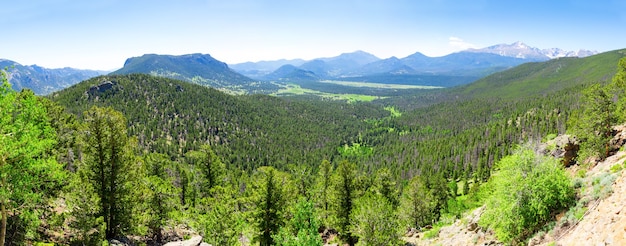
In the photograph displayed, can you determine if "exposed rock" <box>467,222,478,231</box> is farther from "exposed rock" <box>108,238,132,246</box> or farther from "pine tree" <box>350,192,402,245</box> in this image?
"exposed rock" <box>108,238,132,246</box>

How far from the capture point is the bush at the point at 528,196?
26.6 meters

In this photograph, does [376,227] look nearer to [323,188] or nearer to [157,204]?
[323,188]

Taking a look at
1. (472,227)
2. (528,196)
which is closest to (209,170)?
(472,227)

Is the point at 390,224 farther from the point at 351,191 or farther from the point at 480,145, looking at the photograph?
the point at 480,145

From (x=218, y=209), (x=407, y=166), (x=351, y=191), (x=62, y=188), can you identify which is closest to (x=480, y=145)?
(x=407, y=166)

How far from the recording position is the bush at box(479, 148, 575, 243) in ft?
87.1

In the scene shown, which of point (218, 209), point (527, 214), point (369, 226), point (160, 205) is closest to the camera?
point (527, 214)

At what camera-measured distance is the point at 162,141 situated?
187m

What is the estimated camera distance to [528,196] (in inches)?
1073

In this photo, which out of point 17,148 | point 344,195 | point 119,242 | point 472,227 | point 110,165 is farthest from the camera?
point 344,195

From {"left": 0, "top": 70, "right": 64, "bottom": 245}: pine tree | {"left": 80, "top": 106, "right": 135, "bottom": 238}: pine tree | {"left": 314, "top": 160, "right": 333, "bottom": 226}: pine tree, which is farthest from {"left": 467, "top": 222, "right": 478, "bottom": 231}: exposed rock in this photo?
{"left": 0, "top": 70, "right": 64, "bottom": 245}: pine tree

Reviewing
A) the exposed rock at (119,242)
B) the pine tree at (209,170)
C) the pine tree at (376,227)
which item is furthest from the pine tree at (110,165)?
the pine tree at (209,170)

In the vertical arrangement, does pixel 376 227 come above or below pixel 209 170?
above

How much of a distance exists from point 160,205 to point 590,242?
1736 inches
